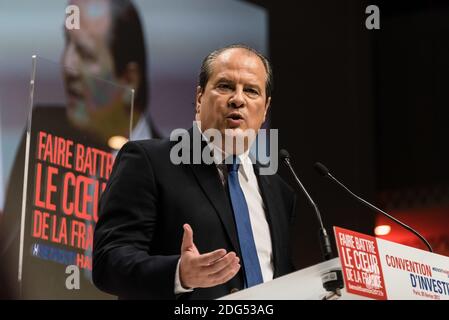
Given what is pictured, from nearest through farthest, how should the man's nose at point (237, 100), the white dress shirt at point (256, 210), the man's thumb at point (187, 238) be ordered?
the man's thumb at point (187, 238) → the white dress shirt at point (256, 210) → the man's nose at point (237, 100)

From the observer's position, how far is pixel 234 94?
8.62 feet

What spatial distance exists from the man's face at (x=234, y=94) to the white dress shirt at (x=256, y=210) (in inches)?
3.7

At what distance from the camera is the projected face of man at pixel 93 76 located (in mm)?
3736

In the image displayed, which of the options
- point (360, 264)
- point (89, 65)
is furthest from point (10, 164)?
point (360, 264)

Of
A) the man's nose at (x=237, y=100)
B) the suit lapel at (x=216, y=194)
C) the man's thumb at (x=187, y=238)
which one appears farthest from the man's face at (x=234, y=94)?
the man's thumb at (x=187, y=238)

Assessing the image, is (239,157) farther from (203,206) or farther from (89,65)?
(89,65)

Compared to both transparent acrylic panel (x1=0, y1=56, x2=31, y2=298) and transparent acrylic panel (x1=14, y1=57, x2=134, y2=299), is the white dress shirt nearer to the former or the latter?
transparent acrylic panel (x1=14, y1=57, x2=134, y2=299)

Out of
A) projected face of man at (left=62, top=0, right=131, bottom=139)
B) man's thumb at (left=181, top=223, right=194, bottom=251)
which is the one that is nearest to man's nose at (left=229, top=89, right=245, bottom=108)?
man's thumb at (left=181, top=223, right=194, bottom=251)

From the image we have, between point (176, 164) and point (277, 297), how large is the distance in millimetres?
842

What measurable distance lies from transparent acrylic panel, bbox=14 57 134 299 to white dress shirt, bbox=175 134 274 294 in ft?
3.63

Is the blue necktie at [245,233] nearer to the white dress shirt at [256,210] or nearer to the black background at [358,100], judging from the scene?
the white dress shirt at [256,210]

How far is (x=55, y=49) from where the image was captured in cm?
387

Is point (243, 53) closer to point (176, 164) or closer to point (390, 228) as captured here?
point (176, 164)

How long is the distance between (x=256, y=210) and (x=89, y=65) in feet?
5.55
